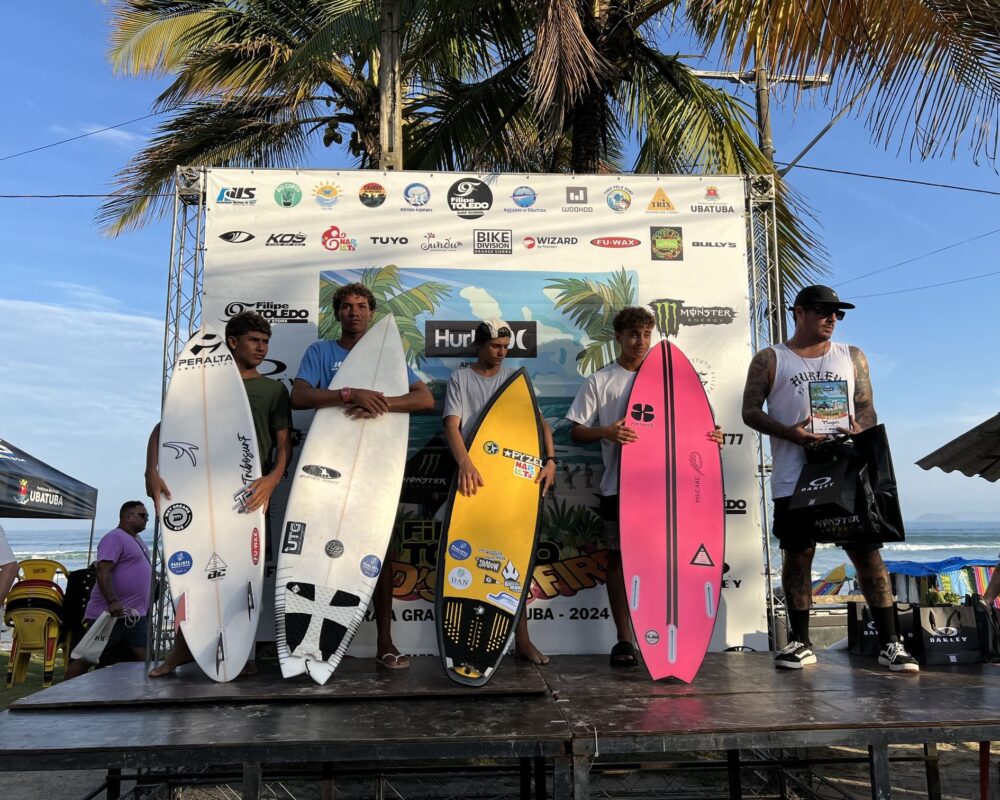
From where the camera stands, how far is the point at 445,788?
5.11 m

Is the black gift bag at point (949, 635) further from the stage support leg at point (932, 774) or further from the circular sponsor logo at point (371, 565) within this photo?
the circular sponsor logo at point (371, 565)

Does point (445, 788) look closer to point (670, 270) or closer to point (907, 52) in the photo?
point (670, 270)

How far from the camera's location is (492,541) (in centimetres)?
413

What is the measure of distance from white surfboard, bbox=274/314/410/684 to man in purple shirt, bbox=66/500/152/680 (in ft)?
10.2

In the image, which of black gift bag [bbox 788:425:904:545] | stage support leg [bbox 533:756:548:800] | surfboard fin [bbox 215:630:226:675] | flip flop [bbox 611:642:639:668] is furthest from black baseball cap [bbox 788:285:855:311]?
surfboard fin [bbox 215:630:226:675]

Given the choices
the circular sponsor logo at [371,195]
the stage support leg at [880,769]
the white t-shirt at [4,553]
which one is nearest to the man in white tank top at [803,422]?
the stage support leg at [880,769]

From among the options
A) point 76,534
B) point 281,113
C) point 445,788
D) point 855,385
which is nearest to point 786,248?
point 855,385

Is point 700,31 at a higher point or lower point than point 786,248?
higher

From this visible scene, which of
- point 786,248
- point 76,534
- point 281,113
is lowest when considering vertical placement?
point 76,534

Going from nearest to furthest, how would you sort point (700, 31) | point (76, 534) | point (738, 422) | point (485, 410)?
point (485, 410), point (738, 422), point (700, 31), point (76, 534)

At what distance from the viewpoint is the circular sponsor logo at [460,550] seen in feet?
13.4

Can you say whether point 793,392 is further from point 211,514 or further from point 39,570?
point 39,570

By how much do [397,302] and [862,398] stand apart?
282 cm

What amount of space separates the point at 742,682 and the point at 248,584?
255 centimetres
